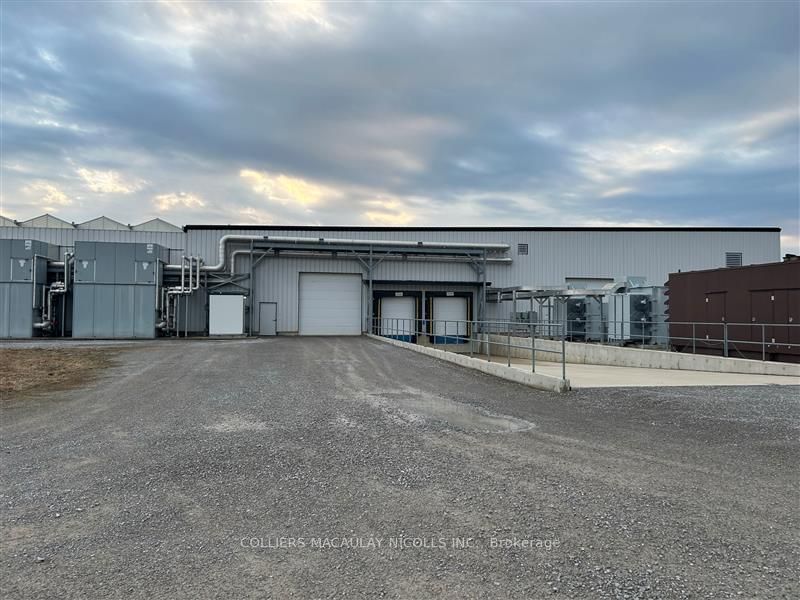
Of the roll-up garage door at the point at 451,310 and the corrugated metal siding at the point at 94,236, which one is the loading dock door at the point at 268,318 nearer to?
the corrugated metal siding at the point at 94,236

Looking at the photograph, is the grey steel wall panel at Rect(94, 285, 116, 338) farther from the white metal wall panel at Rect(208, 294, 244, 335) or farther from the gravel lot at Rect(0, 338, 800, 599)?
the gravel lot at Rect(0, 338, 800, 599)

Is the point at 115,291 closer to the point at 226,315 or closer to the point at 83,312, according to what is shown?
the point at 83,312

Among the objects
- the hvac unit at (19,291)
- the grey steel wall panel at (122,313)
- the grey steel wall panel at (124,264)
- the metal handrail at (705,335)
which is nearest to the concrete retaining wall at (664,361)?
the metal handrail at (705,335)

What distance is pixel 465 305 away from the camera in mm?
29922

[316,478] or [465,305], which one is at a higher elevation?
[465,305]

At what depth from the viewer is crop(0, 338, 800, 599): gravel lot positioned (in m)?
2.87

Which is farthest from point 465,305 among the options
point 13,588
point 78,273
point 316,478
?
point 13,588

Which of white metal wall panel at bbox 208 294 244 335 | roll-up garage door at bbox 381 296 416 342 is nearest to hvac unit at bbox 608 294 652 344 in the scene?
roll-up garage door at bbox 381 296 416 342

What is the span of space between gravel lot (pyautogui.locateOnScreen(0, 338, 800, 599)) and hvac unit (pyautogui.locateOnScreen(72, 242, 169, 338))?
17.3 m

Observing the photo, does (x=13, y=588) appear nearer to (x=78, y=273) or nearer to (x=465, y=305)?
(x=78, y=273)

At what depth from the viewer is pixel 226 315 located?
25.0 metres

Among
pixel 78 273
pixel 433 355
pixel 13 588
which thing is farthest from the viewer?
pixel 78 273

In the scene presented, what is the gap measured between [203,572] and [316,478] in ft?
5.23

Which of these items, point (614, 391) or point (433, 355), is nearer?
point (614, 391)
